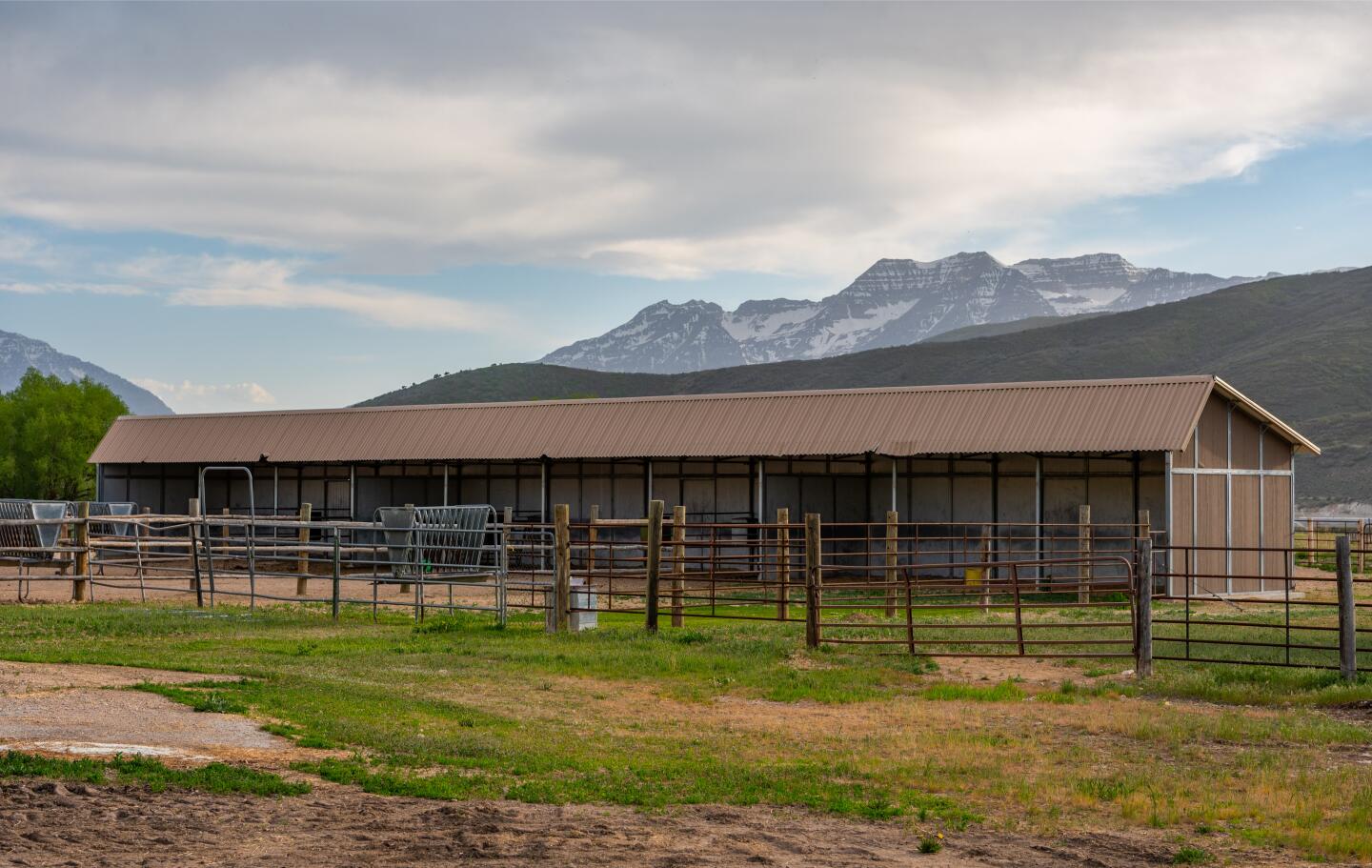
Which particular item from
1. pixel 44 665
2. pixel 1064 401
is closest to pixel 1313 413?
pixel 1064 401

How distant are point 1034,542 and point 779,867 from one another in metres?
22.6

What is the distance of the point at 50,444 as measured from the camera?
70.7 metres

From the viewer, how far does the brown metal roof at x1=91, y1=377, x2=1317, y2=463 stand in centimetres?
2852

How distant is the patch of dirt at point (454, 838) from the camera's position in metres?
7.47

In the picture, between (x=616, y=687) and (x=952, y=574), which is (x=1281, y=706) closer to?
(x=616, y=687)

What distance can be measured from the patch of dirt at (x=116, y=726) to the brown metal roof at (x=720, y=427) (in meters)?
20.3

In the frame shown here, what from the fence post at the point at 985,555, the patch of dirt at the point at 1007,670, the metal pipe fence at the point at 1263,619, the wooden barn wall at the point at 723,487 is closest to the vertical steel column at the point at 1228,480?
the metal pipe fence at the point at 1263,619

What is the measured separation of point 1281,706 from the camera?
13164mm

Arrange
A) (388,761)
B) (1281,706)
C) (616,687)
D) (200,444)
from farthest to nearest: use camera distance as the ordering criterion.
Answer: (200,444)
(616,687)
(1281,706)
(388,761)

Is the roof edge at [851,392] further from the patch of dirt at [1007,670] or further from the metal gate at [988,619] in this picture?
the patch of dirt at [1007,670]

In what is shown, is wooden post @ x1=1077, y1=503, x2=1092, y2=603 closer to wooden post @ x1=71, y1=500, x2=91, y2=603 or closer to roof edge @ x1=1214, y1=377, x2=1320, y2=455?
roof edge @ x1=1214, y1=377, x2=1320, y2=455

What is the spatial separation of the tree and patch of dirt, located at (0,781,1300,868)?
6505 centimetres

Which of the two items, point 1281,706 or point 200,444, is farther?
point 200,444

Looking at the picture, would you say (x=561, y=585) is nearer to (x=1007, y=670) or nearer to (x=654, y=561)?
(x=654, y=561)
